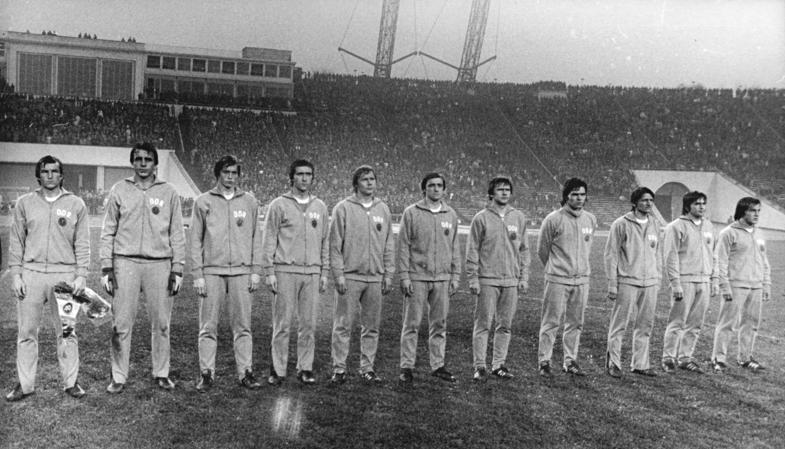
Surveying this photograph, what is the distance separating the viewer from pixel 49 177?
530cm

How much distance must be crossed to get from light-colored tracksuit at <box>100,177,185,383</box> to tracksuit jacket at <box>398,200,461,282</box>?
82.9 inches

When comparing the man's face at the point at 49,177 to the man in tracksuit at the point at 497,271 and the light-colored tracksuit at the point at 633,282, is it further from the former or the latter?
the light-colored tracksuit at the point at 633,282

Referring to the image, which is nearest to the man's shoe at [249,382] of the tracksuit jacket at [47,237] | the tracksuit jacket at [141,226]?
the tracksuit jacket at [141,226]

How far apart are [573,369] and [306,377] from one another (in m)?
2.73

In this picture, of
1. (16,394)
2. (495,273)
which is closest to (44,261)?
(16,394)

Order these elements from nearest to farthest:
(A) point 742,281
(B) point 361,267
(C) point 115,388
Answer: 1. (C) point 115,388
2. (B) point 361,267
3. (A) point 742,281

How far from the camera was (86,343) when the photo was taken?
7.12m

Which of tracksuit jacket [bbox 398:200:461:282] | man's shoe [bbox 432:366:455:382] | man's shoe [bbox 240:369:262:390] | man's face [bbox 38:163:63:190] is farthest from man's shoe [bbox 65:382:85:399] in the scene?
man's shoe [bbox 432:366:455:382]

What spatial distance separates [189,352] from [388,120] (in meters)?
31.9

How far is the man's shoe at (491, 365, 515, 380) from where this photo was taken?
6.42 metres

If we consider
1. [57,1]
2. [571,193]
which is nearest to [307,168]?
[571,193]

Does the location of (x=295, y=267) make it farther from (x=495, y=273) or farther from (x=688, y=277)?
(x=688, y=277)

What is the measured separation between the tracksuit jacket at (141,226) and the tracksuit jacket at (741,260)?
5872mm

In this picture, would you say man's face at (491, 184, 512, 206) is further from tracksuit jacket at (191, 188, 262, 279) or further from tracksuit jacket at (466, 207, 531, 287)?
tracksuit jacket at (191, 188, 262, 279)
